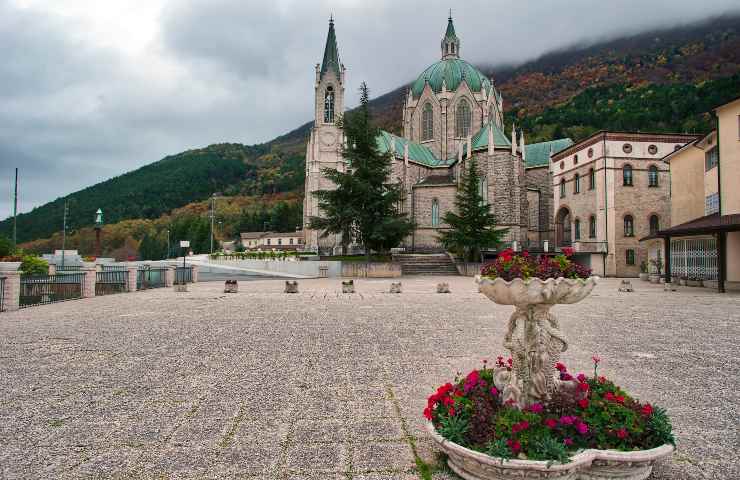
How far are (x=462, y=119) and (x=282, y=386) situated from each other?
48800 mm

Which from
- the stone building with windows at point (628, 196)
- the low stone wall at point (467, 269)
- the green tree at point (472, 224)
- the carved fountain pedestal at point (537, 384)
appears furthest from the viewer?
the stone building with windows at point (628, 196)

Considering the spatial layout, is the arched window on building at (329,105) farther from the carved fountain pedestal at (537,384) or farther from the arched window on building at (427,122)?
the carved fountain pedestal at (537,384)

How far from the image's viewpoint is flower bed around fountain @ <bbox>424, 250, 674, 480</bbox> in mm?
2842

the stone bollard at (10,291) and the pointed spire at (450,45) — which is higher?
the pointed spire at (450,45)

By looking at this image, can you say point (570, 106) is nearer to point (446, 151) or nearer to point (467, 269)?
point (446, 151)

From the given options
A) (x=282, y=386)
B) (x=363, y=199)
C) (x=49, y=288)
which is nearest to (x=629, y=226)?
(x=363, y=199)

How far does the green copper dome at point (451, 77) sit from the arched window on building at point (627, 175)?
23165 mm

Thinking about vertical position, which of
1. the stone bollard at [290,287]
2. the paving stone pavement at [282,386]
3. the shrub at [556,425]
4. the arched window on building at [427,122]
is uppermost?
the arched window on building at [427,122]

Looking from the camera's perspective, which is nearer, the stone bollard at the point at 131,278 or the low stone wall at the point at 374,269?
the stone bollard at the point at 131,278

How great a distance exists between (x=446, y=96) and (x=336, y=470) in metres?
50.3

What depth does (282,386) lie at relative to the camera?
5254 mm

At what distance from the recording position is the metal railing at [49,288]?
1362cm

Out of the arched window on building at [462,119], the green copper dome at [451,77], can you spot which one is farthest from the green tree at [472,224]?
the green copper dome at [451,77]

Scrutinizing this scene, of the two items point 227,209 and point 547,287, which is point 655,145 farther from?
point 227,209
